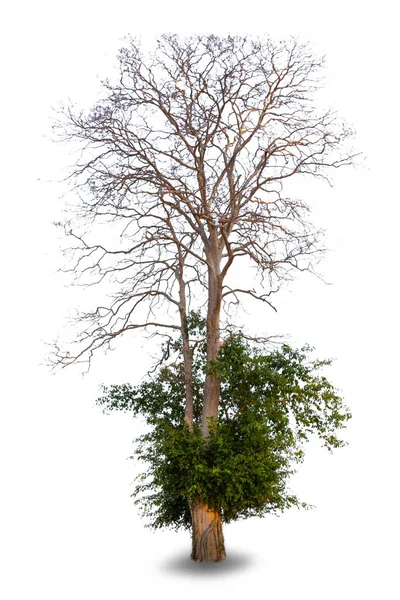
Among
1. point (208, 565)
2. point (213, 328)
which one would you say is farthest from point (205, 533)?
point (213, 328)

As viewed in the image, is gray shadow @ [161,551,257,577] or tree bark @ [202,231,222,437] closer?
gray shadow @ [161,551,257,577]

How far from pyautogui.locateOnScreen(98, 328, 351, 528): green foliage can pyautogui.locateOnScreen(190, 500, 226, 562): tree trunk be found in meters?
0.21

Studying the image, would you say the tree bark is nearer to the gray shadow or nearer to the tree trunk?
the tree trunk

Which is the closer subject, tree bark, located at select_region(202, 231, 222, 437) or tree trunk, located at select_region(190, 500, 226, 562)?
tree trunk, located at select_region(190, 500, 226, 562)

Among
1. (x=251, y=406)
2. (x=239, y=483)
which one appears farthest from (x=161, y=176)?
(x=239, y=483)

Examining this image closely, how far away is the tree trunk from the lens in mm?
11914

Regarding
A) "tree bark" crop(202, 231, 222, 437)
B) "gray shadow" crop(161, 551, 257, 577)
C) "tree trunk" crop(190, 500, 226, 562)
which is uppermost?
"tree bark" crop(202, 231, 222, 437)

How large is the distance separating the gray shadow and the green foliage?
0.59 metres

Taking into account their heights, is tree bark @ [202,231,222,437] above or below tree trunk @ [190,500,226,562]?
above

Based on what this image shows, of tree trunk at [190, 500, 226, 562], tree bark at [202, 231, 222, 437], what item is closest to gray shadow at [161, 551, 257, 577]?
tree trunk at [190, 500, 226, 562]

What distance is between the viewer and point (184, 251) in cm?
1327

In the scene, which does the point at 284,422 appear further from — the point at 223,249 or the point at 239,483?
the point at 223,249

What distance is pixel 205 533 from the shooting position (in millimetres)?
11914

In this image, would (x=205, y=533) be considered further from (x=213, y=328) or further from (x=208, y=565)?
(x=213, y=328)
